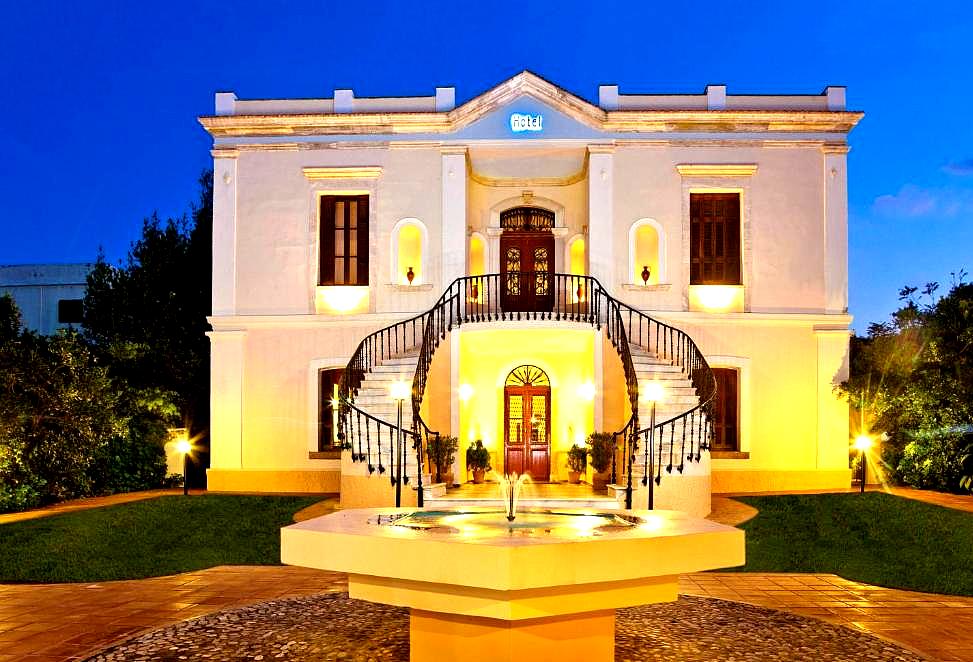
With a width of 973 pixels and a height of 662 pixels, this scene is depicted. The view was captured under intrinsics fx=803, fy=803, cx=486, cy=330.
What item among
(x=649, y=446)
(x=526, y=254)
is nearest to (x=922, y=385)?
(x=649, y=446)

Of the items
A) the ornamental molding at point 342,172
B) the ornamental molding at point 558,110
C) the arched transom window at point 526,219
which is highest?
the ornamental molding at point 558,110

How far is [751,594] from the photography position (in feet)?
28.9

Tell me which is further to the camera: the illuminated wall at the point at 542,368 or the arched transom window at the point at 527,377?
the arched transom window at the point at 527,377

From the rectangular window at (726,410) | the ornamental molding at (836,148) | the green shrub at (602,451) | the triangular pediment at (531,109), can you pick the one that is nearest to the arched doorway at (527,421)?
the green shrub at (602,451)

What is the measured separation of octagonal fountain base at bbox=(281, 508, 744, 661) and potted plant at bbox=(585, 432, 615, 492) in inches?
288

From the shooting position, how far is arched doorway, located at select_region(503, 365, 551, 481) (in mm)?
16031

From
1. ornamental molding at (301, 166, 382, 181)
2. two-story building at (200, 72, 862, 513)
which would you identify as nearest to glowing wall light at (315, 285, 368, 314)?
two-story building at (200, 72, 862, 513)

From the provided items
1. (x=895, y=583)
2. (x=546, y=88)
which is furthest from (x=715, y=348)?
(x=895, y=583)

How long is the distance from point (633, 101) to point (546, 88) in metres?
1.86

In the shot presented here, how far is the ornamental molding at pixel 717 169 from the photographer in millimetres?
16000

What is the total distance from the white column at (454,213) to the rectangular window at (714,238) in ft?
15.1

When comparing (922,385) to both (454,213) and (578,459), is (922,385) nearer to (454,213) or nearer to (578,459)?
(578,459)

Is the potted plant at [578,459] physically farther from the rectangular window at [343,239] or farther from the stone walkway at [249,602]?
the rectangular window at [343,239]

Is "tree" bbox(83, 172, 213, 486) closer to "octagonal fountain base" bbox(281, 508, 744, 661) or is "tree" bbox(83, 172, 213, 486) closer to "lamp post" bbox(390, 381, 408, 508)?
"lamp post" bbox(390, 381, 408, 508)
